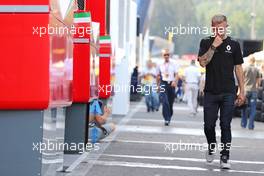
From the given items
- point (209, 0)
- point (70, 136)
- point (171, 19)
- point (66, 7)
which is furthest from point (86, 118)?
point (209, 0)

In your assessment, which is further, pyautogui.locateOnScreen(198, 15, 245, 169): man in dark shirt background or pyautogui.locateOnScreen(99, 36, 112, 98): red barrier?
pyautogui.locateOnScreen(99, 36, 112, 98): red barrier

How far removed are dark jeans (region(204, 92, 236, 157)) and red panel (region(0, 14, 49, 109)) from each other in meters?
4.36

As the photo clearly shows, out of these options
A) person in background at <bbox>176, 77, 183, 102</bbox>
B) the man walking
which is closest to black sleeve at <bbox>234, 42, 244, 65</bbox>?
the man walking

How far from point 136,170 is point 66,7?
109 inches

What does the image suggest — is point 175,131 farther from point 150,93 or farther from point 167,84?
point 150,93

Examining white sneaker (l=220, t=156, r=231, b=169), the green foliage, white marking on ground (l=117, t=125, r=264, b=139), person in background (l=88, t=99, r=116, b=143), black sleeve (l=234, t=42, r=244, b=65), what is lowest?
white marking on ground (l=117, t=125, r=264, b=139)

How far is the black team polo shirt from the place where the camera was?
10398 millimetres

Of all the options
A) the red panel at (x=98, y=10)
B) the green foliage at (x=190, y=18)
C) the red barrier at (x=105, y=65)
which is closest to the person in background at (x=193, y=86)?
the red barrier at (x=105, y=65)

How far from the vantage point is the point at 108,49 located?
14703 mm

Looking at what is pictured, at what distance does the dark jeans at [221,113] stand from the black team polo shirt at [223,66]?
3.3 inches

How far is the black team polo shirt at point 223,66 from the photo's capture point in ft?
34.1

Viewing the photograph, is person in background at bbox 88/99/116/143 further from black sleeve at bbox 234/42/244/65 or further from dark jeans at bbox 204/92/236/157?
black sleeve at bbox 234/42/244/65

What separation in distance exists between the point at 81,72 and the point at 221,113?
1.97m

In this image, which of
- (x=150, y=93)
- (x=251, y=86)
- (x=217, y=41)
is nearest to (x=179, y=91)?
(x=150, y=93)
